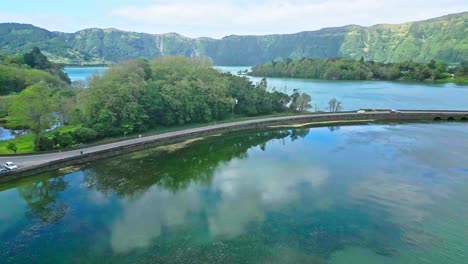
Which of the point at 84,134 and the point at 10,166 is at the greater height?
the point at 84,134

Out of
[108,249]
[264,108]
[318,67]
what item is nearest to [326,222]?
[108,249]

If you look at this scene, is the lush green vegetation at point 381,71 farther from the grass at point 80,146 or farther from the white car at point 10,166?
the white car at point 10,166

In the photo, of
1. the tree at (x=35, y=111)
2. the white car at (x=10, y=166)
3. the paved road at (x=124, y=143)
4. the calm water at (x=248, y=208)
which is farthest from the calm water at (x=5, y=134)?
the calm water at (x=248, y=208)

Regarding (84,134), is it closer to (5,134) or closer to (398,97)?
(5,134)

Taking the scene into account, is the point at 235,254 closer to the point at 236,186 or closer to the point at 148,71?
the point at 236,186

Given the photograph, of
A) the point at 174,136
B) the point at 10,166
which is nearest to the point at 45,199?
the point at 10,166

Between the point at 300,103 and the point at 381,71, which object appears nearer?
the point at 300,103
